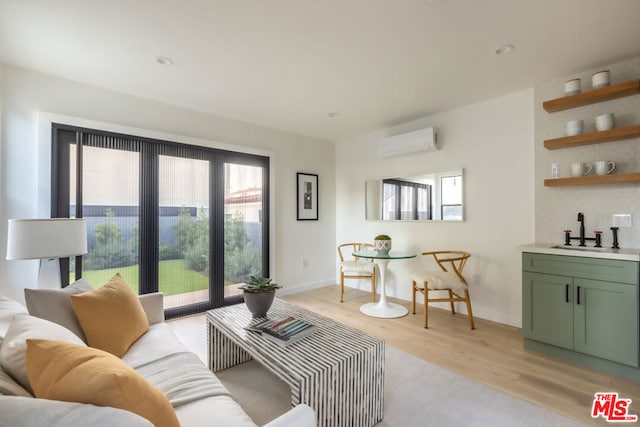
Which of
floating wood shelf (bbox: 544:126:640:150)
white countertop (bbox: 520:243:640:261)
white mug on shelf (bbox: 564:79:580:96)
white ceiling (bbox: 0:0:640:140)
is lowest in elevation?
white countertop (bbox: 520:243:640:261)

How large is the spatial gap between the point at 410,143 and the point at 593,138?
1.78 meters

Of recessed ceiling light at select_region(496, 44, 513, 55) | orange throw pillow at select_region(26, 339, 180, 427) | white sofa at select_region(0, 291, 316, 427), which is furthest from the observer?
recessed ceiling light at select_region(496, 44, 513, 55)

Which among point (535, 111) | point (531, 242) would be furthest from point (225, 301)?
point (535, 111)

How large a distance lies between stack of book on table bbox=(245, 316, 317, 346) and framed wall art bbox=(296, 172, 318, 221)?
2678 mm

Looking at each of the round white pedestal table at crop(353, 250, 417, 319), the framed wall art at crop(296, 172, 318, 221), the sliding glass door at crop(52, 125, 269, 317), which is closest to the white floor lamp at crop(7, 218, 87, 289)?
the sliding glass door at crop(52, 125, 269, 317)

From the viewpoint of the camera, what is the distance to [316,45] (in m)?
2.21

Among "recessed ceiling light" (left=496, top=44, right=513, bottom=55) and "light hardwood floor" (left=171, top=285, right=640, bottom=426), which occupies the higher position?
"recessed ceiling light" (left=496, top=44, right=513, bottom=55)

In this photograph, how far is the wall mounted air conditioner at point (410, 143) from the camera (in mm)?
3602

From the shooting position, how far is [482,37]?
210 centimetres

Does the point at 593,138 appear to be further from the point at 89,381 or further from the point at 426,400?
the point at 89,381

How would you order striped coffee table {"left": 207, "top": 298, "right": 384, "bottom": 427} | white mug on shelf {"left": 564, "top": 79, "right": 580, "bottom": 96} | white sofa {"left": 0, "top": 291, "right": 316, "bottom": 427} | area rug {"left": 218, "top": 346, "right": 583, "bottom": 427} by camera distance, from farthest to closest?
1. white mug on shelf {"left": 564, "top": 79, "right": 580, "bottom": 96}
2. area rug {"left": 218, "top": 346, "right": 583, "bottom": 427}
3. striped coffee table {"left": 207, "top": 298, "right": 384, "bottom": 427}
4. white sofa {"left": 0, "top": 291, "right": 316, "bottom": 427}

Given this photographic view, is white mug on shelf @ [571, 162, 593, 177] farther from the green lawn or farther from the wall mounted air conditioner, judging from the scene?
the green lawn

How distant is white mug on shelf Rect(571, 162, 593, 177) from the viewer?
8.32 ft

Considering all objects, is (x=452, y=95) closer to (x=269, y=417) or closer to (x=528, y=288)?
(x=528, y=288)
